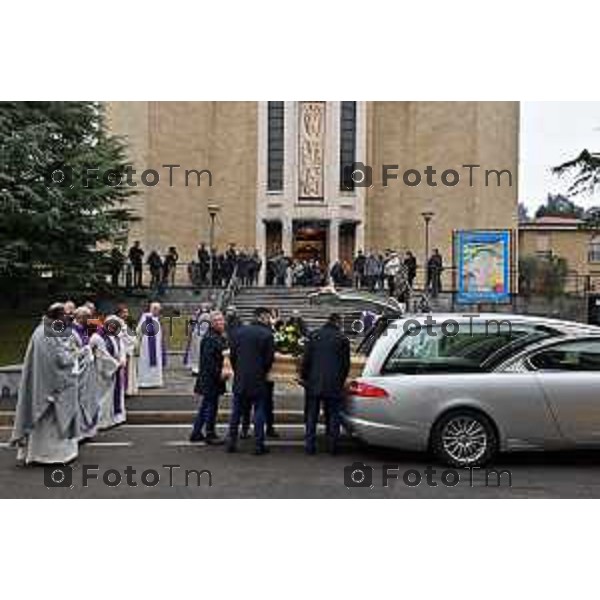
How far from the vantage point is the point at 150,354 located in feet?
51.3

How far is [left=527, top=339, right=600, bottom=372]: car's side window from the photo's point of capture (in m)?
9.29

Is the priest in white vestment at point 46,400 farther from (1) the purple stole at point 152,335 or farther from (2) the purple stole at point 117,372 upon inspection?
(1) the purple stole at point 152,335

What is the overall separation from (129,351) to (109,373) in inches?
74.0

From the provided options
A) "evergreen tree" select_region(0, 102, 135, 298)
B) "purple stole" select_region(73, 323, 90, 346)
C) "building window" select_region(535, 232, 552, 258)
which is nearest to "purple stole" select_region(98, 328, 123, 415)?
"purple stole" select_region(73, 323, 90, 346)

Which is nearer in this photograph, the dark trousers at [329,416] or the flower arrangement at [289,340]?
the dark trousers at [329,416]

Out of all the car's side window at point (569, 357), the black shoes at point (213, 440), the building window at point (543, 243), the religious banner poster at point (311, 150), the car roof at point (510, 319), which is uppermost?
the religious banner poster at point (311, 150)

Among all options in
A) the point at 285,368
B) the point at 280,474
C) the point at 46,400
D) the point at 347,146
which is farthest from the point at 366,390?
the point at 347,146

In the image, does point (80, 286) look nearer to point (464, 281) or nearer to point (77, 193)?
point (77, 193)

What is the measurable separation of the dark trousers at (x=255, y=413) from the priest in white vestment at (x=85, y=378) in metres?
1.84

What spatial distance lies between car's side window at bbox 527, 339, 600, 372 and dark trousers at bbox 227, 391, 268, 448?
3.12 meters

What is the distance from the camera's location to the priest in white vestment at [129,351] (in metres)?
13.3

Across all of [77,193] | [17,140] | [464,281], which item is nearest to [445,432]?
[464,281]

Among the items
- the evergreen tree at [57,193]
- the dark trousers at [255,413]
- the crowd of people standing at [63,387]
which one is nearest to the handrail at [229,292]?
the evergreen tree at [57,193]

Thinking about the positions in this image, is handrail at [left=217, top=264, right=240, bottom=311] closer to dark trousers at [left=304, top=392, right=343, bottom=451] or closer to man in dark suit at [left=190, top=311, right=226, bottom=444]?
man in dark suit at [left=190, top=311, right=226, bottom=444]
